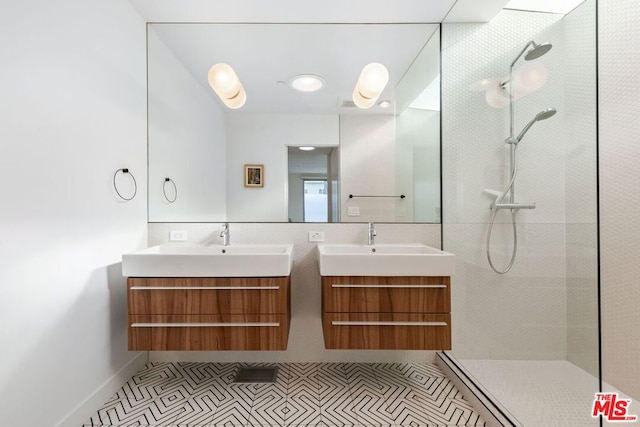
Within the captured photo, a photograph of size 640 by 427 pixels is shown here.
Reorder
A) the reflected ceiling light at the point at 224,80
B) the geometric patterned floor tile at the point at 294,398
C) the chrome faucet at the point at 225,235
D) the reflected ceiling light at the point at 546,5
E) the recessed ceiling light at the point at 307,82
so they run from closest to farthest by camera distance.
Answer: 1. the reflected ceiling light at the point at 546,5
2. the geometric patterned floor tile at the point at 294,398
3. the reflected ceiling light at the point at 224,80
4. the chrome faucet at the point at 225,235
5. the recessed ceiling light at the point at 307,82

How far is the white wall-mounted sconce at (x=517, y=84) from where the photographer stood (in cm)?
143

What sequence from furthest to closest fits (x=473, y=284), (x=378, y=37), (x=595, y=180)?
(x=378, y=37) → (x=473, y=284) → (x=595, y=180)

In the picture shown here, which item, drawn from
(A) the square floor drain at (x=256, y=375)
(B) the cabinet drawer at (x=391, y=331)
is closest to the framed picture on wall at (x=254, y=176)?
(B) the cabinet drawer at (x=391, y=331)

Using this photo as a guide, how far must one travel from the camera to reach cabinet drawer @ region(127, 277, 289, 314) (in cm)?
154

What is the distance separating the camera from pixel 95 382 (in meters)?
1.51

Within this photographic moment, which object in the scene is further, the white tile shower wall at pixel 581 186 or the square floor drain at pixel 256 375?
the square floor drain at pixel 256 375

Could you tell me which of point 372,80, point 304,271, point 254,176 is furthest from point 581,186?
point 254,176

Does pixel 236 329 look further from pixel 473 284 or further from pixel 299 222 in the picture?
pixel 473 284

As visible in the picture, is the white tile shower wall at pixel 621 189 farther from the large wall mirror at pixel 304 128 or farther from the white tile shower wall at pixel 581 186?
the large wall mirror at pixel 304 128

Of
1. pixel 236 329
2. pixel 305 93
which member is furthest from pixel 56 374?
pixel 305 93

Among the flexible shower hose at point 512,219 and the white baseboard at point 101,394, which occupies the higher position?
the flexible shower hose at point 512,219

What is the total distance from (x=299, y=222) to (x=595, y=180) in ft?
5.18

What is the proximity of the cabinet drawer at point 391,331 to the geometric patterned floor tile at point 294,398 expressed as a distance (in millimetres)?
359

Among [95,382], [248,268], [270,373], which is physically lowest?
[270,373]
